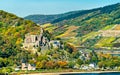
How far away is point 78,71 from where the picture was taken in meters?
174

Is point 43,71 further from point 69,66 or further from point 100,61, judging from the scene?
point 100,61

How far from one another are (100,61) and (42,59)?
1068 inches

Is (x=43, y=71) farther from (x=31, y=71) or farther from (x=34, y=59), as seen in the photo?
(x=34, y=59)

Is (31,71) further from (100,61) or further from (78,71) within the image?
(100,61)

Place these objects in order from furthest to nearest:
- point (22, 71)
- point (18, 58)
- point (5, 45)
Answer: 1. point (5, 45)
2. point (18, 58)
3. point (22, 71)

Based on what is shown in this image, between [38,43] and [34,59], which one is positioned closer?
[34,59]

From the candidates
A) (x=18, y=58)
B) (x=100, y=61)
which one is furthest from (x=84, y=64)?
(x=18, y=58)

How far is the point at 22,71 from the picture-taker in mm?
167125

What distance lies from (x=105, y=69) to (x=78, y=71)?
592 inches

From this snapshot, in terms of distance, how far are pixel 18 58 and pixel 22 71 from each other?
12.8m

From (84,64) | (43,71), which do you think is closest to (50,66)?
(43,71)

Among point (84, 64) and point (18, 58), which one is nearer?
point (18, 58)

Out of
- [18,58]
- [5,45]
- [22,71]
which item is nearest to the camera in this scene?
[22,71]

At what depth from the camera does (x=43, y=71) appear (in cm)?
17000
